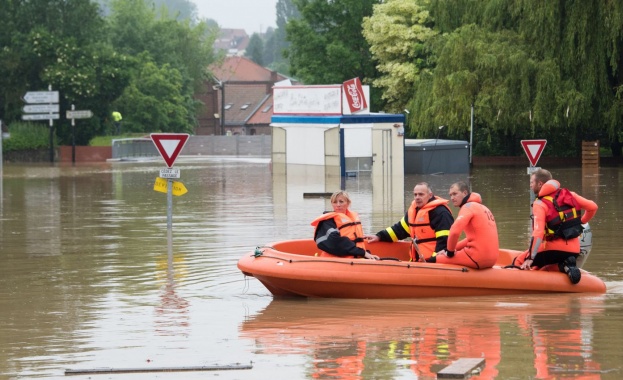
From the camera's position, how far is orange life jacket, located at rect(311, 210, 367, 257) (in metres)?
13.9

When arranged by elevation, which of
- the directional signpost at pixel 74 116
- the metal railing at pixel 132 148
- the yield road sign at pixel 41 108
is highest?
the yield road sign at pixel 41 108

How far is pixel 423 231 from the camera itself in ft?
46.2

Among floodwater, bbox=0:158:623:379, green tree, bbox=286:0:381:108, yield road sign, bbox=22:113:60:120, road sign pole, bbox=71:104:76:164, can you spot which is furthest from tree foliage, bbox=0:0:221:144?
floodwater, bbox=0:158:623:379

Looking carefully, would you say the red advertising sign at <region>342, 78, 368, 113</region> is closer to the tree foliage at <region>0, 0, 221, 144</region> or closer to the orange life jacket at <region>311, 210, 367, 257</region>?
the tree foliage at <region>0, 0, 221, 144</region>

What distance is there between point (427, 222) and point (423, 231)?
13 centimetres

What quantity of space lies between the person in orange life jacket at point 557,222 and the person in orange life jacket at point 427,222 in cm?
97

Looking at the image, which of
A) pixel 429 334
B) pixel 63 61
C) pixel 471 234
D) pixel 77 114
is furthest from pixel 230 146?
pixel 429 334

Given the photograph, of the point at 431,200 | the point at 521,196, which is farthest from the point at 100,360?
the point at 521,196

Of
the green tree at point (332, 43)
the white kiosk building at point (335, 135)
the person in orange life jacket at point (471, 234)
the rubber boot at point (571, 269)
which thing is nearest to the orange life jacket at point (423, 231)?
the person in orange life jacket at point (471, 234)

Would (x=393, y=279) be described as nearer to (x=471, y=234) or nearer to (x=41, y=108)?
(x=471, y=234)

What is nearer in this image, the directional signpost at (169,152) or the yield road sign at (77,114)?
the directional signpost at (169,152)

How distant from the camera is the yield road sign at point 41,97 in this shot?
67.4m

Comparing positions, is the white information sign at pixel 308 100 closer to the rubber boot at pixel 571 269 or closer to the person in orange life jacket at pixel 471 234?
the rubber boot at pixel 571 269

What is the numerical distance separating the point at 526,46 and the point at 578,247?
32930mm
